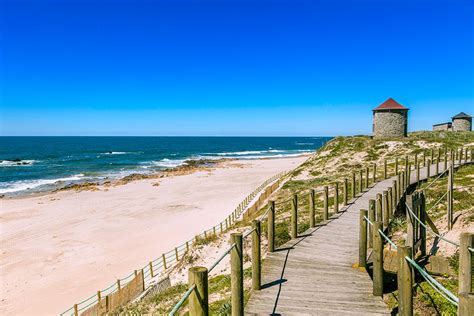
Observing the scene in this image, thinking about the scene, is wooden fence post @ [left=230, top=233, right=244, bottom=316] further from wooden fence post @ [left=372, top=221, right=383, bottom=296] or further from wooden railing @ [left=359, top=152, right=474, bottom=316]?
wooden fence post @ [left=372, top=221, right=383, bottom=296]

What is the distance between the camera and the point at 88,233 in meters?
25.1

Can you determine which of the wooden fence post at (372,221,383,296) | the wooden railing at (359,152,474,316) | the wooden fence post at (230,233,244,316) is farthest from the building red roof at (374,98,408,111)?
the wooden fence post at (230,233,244,316)

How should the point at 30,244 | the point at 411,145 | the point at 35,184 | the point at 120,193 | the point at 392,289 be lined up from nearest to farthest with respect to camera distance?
the point at 392,289 < the point at 30,244 < the point at 411,145 < the point at 120,193 < the point at 35,184

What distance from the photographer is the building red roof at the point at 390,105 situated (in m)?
41.8

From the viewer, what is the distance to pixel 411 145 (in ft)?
119

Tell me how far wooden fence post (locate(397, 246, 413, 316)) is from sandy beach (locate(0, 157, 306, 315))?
13.6m

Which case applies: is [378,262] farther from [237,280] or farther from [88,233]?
[88,233]

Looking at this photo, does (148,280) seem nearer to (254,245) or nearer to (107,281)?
(107,281)

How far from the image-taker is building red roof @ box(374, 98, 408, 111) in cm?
4181

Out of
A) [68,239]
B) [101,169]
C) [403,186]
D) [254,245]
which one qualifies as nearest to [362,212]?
[254,245]

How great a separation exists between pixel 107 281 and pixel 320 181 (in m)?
16.6

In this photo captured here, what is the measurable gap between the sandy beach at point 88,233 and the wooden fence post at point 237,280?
11.7m

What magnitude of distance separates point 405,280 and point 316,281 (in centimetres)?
258

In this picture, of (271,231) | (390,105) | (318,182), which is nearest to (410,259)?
(271,231)
